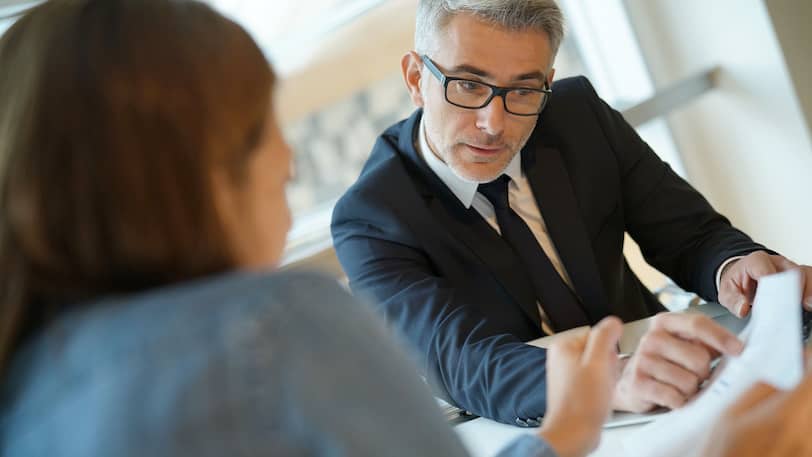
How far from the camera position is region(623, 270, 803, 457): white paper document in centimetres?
95

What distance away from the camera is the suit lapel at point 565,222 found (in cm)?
172

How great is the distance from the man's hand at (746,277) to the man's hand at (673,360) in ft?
1.17

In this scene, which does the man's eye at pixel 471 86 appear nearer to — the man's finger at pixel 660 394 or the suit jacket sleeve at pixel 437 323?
the suit jacket sleeve at pixel 437 323

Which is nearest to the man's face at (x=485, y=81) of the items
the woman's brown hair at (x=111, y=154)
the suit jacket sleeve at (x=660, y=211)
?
the suit jacket sleeve at (x=660, y=211)

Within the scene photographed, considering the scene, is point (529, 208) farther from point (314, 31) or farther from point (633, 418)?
point (314, 31)

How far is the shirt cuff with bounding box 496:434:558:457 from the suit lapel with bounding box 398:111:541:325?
2.74ft

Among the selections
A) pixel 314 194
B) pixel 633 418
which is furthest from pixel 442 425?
pixel 314 194

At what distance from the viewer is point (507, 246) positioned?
1690 millimetres

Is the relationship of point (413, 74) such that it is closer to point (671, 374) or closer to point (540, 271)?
point (540, 271)

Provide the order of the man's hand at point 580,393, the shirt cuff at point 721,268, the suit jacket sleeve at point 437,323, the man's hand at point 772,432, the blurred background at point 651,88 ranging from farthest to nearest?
the blurred background at point 651,88, the shirt cuff at point 721,268, the suit jacket sleeve at point 437,323, the man's hand at point 580,393, the man's hand at point 772,432

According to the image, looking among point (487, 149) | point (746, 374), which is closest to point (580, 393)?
point (746, 374)

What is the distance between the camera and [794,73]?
299 cm

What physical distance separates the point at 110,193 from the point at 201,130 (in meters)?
0.09

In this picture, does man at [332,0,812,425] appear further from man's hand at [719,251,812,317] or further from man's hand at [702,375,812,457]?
man's hand at [702,375,812,457]
